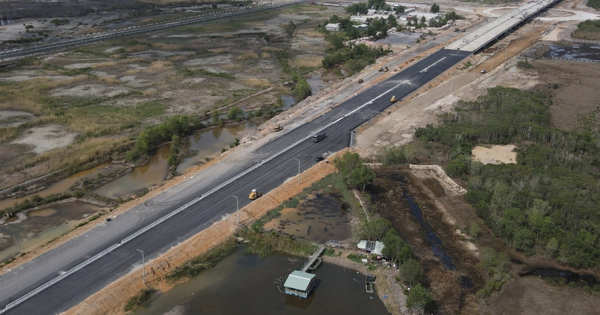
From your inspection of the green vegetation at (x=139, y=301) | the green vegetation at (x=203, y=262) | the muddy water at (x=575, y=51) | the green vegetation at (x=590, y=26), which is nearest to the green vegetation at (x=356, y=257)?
the green vegetation at (x=203, y=262)

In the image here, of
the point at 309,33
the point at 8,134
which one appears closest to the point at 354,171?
the point at 8,134

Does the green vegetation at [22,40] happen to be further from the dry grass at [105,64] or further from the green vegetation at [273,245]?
the green vegetation at [273,245]

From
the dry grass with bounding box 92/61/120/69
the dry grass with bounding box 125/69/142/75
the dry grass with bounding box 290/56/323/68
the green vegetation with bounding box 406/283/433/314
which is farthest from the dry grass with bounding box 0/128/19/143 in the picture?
the green vegetation with bounding box 406/283/433/314

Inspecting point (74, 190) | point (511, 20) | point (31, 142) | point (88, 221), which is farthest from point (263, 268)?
point (511, 20)

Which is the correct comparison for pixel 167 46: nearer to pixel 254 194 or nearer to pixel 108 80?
pixel 108 80

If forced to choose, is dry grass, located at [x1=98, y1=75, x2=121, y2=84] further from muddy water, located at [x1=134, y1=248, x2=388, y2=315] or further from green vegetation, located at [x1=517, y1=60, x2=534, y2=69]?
green vegetation, located at [x1=517, y1=60, x2=534, y2=69]

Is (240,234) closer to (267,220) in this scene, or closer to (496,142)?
(267,220)
